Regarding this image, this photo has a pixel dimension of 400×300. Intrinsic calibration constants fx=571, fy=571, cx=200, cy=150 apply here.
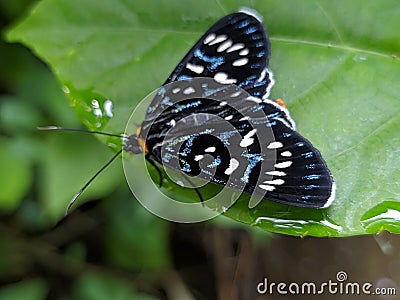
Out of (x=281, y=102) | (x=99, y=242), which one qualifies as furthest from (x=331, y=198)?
(x=99, y=242)

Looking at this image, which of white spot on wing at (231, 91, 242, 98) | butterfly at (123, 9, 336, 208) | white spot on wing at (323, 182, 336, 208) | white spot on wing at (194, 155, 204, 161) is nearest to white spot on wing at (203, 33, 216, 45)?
butterfly at (123, 9, 336, 208)

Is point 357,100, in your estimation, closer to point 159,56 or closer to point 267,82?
point 267,82

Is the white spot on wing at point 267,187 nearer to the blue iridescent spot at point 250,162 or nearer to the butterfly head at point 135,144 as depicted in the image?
the blue iridescent spot at point 250,162

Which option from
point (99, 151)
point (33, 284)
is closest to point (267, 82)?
point (99, 151)

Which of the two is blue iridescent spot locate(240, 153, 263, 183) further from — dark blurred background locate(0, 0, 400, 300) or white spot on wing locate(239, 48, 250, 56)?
dark blurred background locate(0, 0, 400, 300)

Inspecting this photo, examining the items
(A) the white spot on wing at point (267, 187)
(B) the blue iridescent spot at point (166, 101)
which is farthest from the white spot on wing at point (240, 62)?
(A) the white spot on wing at point (267, 187)

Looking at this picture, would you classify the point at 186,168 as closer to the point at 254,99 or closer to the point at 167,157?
the point at 167,157
